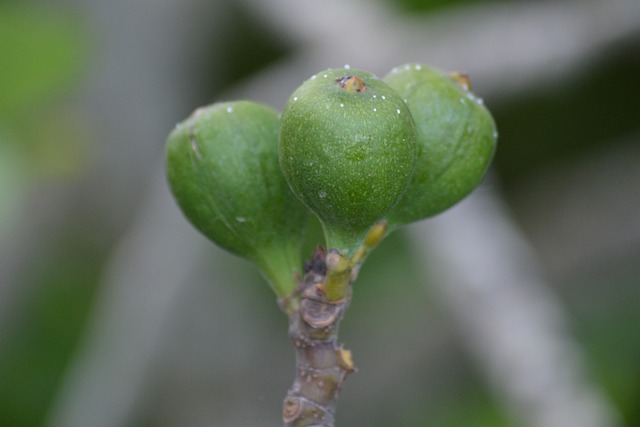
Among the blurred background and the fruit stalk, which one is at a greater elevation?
the fruit stalk

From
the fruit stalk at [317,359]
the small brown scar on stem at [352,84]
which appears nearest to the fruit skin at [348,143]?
the small brown scar on stem at [352,84]

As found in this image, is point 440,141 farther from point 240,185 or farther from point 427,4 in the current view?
point 427,4

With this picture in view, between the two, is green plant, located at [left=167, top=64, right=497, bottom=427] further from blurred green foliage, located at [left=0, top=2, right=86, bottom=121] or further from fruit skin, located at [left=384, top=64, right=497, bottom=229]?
blurred green foliage, located at [left=0, top=2, right=86, bottom=121]

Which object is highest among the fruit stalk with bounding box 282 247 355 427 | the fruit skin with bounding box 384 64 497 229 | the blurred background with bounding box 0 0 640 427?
the fruit skin with bounding box 384 64 497 229

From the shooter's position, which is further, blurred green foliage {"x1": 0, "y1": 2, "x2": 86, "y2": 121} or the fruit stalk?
blurred green foliage {"x1": 0, "y1": 2, "x2": 86, "y2": 121}

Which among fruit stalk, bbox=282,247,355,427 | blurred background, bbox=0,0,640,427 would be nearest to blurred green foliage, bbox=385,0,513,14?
blurred background, bbox=0,0,640,427

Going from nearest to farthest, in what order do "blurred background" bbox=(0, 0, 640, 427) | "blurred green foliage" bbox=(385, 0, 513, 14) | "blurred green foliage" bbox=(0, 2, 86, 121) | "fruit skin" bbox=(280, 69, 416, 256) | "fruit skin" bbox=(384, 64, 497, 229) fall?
1. "fruit skin" bbox=(280, 69, 416, 256)
2. "fruit skin" bbox=(384, 64, 497, 229)
3. "blurred green foliage" bbox=(0, 2, 86, 121)
4. "blurred background" bbox=(0, 0, 640, 427)
5. "blurred green foliage" bbox=(385, 0, 513, 14)

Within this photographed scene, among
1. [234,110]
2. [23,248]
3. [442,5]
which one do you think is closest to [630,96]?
[442,5]

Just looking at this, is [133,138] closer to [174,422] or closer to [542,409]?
[174,422]
